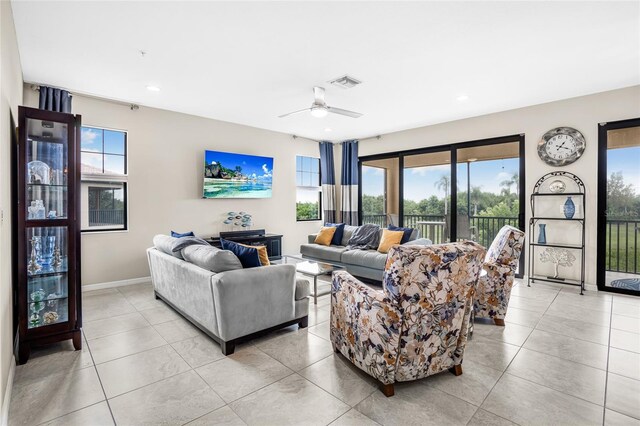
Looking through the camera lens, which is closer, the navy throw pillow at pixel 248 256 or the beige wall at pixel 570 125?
the navy throw pillow at pixel 248 256

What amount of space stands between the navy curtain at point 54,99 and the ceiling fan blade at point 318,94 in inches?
124

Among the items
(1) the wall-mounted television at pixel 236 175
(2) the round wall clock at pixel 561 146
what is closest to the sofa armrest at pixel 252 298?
(1) the wall-mounted television at pixel 236 175

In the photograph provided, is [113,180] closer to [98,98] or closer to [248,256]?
[98,98]

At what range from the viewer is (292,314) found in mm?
3014

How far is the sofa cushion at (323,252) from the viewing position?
5159 millimetres

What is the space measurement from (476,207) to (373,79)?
306 cm

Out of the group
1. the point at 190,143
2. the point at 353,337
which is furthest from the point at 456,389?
the point at 190,143

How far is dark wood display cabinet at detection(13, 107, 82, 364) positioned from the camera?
241 cm

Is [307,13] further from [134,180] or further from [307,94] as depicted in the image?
[134,180]

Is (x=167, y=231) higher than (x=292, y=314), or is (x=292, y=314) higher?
(x=167, y=231)

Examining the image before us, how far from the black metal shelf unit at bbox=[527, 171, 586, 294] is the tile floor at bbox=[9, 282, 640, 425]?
1404 millimetres

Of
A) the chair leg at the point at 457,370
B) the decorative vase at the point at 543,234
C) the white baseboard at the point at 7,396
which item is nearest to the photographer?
the white baseboard at the point at 7,396

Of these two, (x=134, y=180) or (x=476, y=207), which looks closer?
(x=134, y=180)

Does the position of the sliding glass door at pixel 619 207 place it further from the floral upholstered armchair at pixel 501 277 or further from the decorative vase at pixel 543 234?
the floral upholstered armchair at pixel 501 277
